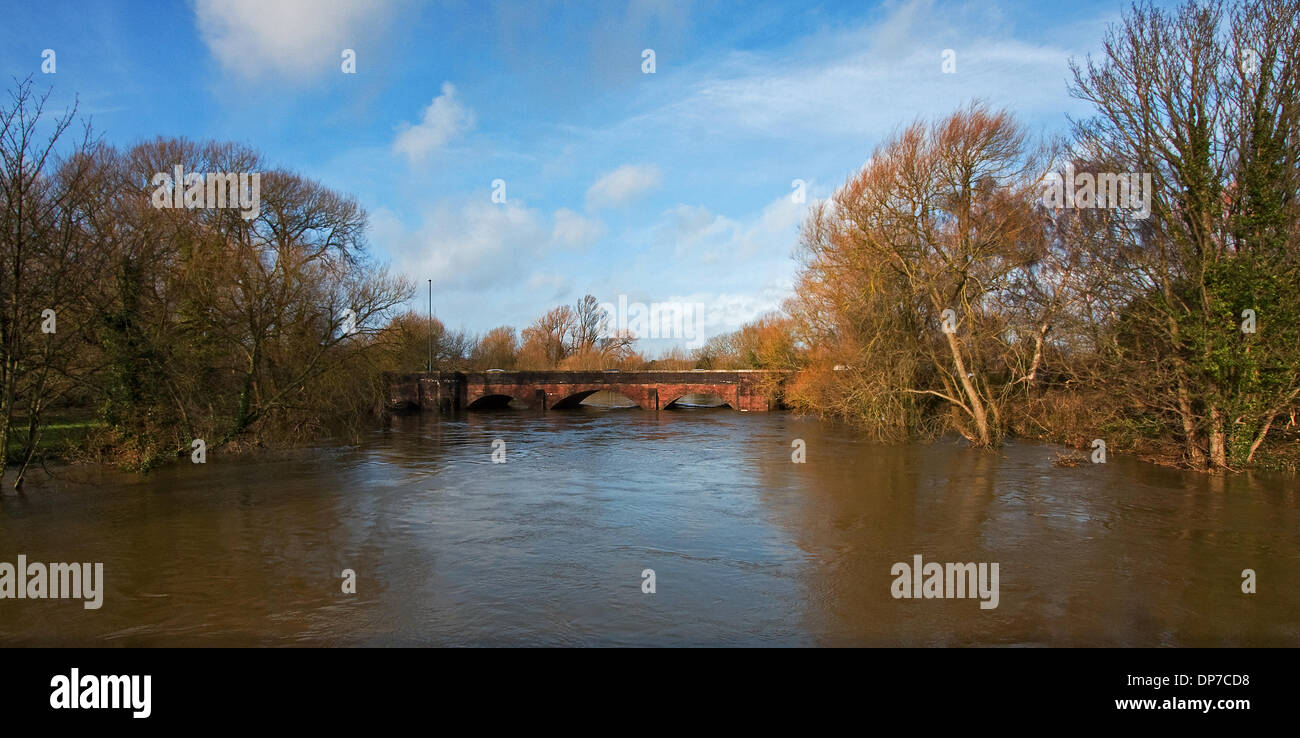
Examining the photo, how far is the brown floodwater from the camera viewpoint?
269 inches

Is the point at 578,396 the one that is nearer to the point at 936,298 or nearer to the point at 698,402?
the point at 698,402

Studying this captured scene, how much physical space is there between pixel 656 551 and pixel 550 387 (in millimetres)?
36732

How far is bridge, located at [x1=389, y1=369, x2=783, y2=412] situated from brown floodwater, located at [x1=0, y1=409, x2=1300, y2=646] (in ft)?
83.7

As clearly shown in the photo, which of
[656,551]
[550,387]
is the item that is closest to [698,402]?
[550,387]

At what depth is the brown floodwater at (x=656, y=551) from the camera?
6824mm

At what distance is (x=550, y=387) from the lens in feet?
151

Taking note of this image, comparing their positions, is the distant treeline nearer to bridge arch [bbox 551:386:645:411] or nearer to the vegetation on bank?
the vegetation on bank

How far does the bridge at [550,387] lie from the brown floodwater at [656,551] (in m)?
25.5

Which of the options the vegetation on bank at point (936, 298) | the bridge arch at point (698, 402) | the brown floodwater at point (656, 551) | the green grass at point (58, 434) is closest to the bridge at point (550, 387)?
the bridge arch at point (698, 402)

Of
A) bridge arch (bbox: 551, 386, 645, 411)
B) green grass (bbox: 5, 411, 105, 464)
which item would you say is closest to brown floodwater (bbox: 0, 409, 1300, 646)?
green grass (bbox: 5, 411, 105, 464)

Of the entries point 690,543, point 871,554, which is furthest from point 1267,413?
point 690,543

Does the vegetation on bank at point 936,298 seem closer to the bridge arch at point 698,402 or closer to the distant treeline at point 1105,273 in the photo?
the distant treeline at point 1105,273

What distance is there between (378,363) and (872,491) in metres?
17.8
